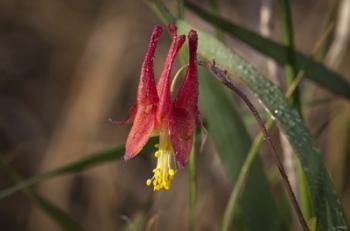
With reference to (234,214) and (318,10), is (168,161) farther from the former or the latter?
(318,10)

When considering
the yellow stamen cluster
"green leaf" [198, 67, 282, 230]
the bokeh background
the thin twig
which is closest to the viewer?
the thin twig

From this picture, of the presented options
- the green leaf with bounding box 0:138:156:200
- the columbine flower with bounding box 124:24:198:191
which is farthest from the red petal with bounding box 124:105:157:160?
the green leaf with bounding box 0:138:156:200

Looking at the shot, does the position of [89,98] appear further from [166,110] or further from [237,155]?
[166,110]

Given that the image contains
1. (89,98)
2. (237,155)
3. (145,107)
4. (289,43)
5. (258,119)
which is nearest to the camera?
(258,119)

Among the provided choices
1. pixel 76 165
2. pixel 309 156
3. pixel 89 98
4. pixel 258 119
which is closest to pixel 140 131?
pixel 258 119

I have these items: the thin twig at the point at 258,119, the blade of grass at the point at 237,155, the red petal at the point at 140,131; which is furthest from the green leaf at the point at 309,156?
the blade of grass at the point at 237,155

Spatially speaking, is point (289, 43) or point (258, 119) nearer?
point (258, 119)

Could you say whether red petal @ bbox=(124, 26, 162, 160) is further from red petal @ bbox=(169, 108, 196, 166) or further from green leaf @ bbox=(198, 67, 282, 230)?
green leaf @ bbox=(198, 67, 282, 230)
